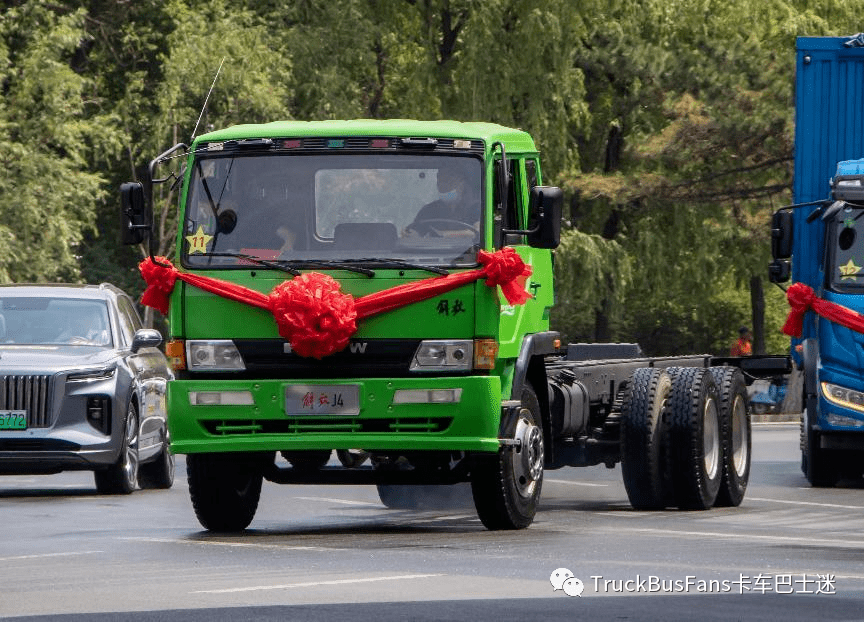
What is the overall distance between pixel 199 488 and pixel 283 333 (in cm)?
166

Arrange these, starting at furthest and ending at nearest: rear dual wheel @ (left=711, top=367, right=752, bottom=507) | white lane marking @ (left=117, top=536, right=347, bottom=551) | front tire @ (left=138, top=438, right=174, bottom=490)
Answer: front tire @ (left=138, top=438, right=174, bottom=490) → rear dual wheel @ (left=711, top=367, right=752, bottom=507) → white lane marking @ (left=117, top=536, right=347, bottom=551)

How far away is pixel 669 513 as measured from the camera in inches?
699

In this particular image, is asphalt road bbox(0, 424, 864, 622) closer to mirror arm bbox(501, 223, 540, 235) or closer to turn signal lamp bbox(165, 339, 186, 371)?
turn signal lamp bbox(165, 339, 186, 371)

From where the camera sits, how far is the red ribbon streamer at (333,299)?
14.7m

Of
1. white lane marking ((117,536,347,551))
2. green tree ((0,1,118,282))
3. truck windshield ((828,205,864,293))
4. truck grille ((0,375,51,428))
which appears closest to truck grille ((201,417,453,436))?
white lane marking ((117,536,347,551))

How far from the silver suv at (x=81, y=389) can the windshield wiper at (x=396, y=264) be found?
5526 millimetres

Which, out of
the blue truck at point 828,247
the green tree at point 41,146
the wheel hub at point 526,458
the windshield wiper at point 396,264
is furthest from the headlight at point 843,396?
the green tree at point 41,146

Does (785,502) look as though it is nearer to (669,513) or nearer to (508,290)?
(669,513)

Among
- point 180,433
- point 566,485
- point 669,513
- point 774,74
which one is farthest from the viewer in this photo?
point 774,74

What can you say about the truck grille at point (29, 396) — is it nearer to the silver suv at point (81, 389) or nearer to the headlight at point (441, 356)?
the silver suv at point (81, 389)

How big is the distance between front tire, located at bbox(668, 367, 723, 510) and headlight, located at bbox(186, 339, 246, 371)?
413 cm

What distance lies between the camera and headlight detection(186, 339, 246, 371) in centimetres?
1513

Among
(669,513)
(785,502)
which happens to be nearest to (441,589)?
(669,513)

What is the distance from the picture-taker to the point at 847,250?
815 inches
